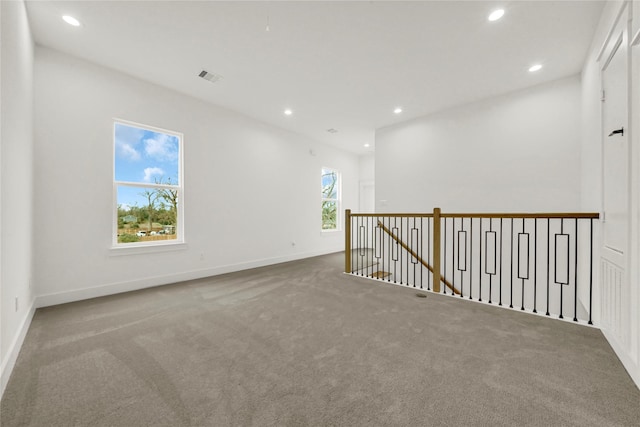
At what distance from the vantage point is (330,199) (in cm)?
722

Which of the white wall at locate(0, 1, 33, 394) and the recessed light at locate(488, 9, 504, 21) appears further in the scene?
the recessed light at locate(488, 9, 504, 21)

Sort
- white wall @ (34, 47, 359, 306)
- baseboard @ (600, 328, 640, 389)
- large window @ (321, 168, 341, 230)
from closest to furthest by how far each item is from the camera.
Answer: baseboard @ (600, 328, 640, 389)
white wall @ (34, 47, 359, 306)
large window @ (321, 168, 341, 230)

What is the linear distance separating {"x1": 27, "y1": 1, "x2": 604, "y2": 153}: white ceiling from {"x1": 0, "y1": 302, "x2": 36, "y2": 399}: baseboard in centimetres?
296

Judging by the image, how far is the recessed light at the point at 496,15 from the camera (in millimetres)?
2402

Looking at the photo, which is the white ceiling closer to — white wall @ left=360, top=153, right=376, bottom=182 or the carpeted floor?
the carpeted floor

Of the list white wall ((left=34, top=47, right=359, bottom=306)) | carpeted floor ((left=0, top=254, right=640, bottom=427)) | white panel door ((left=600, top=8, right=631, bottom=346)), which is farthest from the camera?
white wall ((left=34, top=47, right=359, bottom=306))

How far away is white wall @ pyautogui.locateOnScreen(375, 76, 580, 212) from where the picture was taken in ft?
11.8

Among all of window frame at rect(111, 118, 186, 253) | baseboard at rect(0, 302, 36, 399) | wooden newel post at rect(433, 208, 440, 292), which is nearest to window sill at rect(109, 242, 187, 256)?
window frame at rect(111, 118, 186, 253)

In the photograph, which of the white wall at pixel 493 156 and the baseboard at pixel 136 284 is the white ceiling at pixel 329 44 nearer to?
the white wall at pixel 493 156

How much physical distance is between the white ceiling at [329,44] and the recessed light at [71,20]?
47mm

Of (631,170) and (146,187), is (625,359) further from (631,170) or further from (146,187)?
(146,187)

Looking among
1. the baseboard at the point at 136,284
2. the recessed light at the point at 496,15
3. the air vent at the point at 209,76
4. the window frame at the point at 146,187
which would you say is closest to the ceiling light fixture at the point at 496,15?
the recessed light at the point at 496,15

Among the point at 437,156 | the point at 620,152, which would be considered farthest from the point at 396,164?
the point at 620,152

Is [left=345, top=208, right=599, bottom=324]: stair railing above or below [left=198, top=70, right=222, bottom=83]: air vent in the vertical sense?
below
